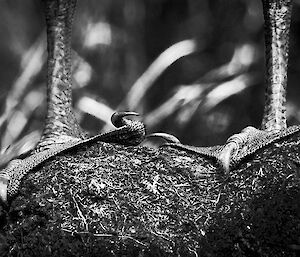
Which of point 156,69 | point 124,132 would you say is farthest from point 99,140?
point 156,69

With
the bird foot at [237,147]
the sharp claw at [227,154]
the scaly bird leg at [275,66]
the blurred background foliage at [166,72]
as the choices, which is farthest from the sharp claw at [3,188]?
the blurred background foliage at [166,72]

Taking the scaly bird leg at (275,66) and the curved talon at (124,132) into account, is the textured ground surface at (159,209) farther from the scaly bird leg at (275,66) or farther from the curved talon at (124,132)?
the scaly bird leg at (275,66)

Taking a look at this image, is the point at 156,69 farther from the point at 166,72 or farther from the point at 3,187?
the point at 3,187

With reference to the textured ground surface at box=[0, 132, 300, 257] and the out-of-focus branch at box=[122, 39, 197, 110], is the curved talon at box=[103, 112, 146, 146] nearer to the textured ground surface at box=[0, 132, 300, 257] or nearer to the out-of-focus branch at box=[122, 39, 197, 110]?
the textured ground surface at box=[0, 132, 300, 257]

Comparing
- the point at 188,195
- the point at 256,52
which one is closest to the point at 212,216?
the point at 188,195

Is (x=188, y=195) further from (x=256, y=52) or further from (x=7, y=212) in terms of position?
(x=256, y=52)

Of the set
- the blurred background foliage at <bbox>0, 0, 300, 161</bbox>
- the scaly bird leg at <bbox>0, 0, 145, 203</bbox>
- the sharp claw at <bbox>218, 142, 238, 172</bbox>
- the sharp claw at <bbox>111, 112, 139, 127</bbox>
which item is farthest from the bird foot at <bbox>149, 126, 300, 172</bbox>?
the blurred background foliage at <bbox>0, 0, 300, 161</bbox>

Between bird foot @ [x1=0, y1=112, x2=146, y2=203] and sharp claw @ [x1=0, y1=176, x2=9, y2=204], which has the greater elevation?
bird foot @ [x1=0, y1=112, x2=146, y2=203]
